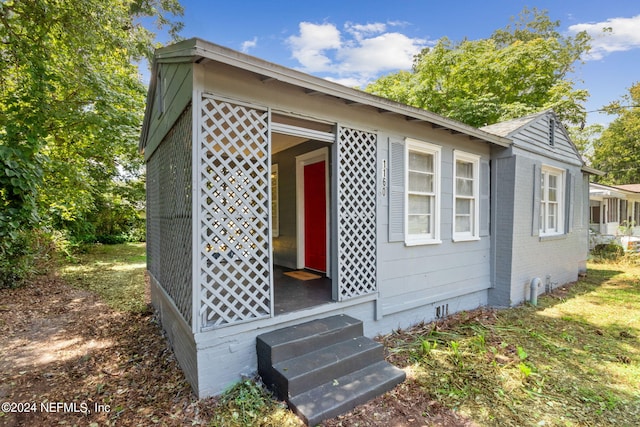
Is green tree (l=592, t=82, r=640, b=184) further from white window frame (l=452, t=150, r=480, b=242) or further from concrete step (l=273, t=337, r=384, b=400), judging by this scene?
concrete step (l=273, t=337, r=384, b=400)

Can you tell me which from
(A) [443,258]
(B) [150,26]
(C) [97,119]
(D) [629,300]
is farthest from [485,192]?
(B) [150,26]

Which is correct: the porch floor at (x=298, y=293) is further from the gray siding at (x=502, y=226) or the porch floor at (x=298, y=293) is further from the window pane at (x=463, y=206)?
the gray siding at (x=502, y=226)

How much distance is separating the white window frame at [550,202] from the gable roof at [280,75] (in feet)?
11.0

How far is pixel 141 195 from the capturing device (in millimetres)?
13180

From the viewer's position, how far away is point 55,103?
266 inches

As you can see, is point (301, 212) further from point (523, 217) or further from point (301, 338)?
point (523, 217)

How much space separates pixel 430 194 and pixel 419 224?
0.51 meters

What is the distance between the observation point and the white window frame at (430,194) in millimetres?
4441

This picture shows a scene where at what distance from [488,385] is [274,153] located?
5361mm

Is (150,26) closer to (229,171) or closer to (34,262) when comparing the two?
(34,262)

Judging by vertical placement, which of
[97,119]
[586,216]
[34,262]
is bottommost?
[34,262]

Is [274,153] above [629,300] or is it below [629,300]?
above

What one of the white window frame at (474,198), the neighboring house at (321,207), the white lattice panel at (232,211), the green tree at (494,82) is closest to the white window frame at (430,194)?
the neighboring house at (321,207)

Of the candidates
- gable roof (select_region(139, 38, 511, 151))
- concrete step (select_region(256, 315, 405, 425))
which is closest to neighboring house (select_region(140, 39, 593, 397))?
gable roof (select_region(139, 38, 511, 151))
